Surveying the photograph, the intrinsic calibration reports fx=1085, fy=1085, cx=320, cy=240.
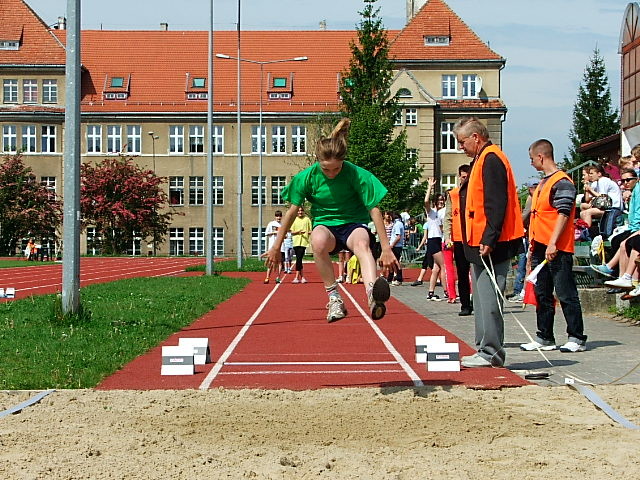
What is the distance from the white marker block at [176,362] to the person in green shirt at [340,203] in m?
1.45

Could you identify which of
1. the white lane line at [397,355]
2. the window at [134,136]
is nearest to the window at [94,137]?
the window at [134,136]

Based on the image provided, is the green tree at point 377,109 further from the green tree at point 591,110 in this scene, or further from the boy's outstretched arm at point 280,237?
the boy's outstretched arm at point 280,237

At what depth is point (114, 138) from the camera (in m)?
77.8

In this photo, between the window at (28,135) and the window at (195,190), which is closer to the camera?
the window at (28,135)

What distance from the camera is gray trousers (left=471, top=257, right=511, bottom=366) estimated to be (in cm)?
1067

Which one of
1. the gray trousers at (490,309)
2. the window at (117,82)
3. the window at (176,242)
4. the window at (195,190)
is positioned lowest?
the window at (176,242)

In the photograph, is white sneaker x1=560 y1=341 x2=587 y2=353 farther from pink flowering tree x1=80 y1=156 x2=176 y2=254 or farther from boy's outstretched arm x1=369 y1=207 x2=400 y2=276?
pink flowering tree x1=80 y1=156 x2=176 y2=254

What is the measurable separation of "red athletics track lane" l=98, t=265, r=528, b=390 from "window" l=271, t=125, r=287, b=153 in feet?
192

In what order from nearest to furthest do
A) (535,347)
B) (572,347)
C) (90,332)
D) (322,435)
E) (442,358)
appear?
(322,435) → (442,358) → (572,347) → (535,347) → (90,332)

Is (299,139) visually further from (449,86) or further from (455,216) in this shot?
(455,216)

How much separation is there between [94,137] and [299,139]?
1468 centimetres

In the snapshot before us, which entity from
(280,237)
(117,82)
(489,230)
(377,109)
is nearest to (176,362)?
(280,237)

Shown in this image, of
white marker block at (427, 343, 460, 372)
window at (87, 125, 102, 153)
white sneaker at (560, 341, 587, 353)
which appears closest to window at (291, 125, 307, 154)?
window at (87, 125, 102, 153)

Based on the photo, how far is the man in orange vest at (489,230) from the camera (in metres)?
10.5
